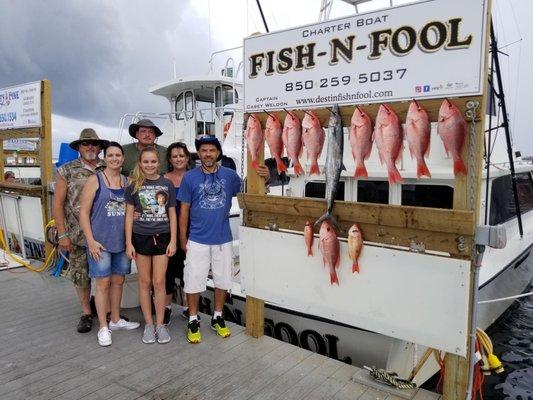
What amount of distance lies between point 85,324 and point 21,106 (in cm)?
387

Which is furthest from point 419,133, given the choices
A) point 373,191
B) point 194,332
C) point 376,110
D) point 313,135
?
point 373,191

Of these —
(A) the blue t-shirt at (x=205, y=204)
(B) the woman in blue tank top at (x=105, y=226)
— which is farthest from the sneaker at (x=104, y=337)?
(A) the blue t-shirt at (x=205, y=204)

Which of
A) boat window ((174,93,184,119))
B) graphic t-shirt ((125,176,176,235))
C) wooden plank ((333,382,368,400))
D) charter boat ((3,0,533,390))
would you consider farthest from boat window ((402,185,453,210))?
boat window ((174,93,184,119))

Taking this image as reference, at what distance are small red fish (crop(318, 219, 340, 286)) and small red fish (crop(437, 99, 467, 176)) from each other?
3.05ft

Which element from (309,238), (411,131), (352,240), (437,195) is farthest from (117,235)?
(437,195)

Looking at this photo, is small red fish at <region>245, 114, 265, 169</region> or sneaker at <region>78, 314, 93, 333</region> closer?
small red fish at <region>245, 114, 265, 169</region>

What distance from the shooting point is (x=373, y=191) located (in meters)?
5.44

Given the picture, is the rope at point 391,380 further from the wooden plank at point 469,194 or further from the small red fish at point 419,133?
the small red fish at point 419,133

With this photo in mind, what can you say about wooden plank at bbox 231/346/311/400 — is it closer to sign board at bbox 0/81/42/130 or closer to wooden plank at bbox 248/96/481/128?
wooden plank at bbox 248/96/481/128

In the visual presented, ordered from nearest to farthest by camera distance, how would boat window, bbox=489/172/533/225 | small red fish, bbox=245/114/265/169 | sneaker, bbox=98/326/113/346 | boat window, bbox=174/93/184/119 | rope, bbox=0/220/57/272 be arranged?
small red fish, bbox=245/114/265/169
sneaker, bbox=98/326/113/346
rope, bbox=0/220/57/272
boat window, bbox=489/172/533/225
boat window, bbox=174/93/184/119

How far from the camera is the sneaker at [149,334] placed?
143 inches

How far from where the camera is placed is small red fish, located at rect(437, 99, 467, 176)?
8.20 ft

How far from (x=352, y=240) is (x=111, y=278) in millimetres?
2175

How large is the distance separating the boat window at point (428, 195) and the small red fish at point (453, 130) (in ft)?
8.27
